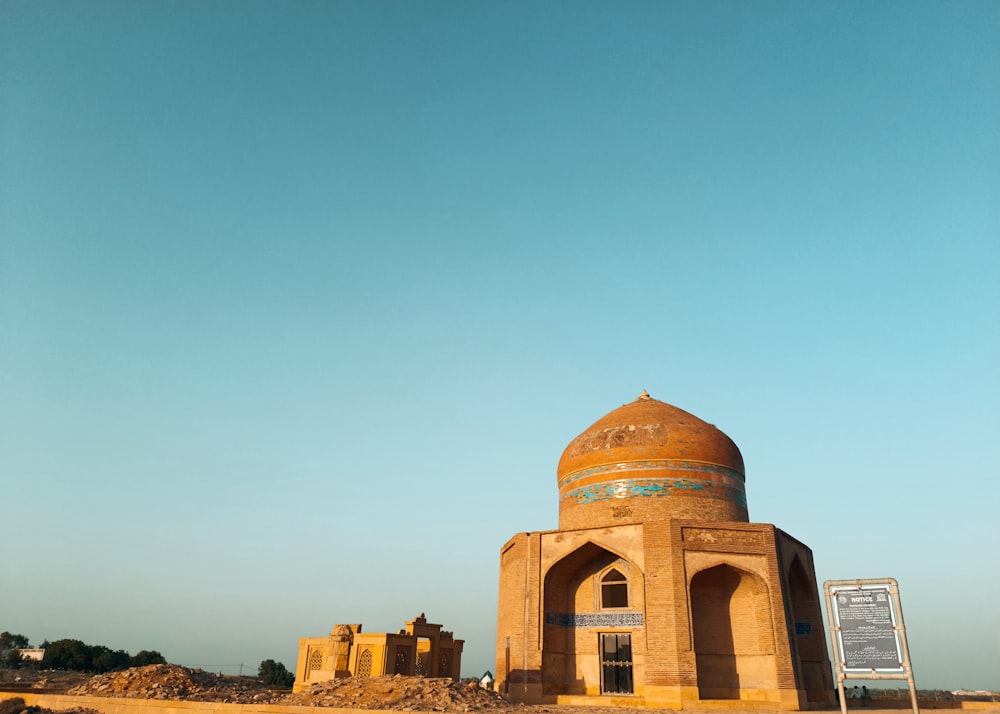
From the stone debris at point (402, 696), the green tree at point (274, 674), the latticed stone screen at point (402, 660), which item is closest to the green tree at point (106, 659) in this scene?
the green tree at point (274, 674)

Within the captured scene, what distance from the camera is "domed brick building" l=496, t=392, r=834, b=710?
1645 cm

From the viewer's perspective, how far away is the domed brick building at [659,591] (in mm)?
16453

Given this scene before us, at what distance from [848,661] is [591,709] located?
340 inches

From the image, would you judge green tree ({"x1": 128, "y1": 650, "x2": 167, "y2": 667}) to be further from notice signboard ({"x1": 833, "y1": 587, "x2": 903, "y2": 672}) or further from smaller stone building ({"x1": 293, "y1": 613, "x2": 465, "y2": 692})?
notice signboard ({"x1": 833, "y1": 587, "x2": 903, "y2": 672})

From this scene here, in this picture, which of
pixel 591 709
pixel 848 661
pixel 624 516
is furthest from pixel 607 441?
pixel 848 661

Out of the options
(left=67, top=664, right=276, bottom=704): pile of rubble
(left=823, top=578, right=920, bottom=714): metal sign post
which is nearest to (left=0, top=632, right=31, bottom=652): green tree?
(left=67, top=664, right=276, bottom=704): pile of rubble

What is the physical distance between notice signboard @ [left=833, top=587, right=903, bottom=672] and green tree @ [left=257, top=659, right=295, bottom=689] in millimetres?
34879

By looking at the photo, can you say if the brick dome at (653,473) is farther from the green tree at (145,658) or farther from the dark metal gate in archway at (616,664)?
the green tree at (145,658)

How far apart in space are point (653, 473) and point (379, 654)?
8.62 m

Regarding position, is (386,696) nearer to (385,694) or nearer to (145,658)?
(385,694)

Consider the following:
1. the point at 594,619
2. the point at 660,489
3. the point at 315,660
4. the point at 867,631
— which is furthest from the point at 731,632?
the point at 315,660

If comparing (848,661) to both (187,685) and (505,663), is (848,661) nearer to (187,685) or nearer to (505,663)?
(505,663)

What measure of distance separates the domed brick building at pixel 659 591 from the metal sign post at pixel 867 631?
8398 millimetres

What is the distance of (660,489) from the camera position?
19.4 m
